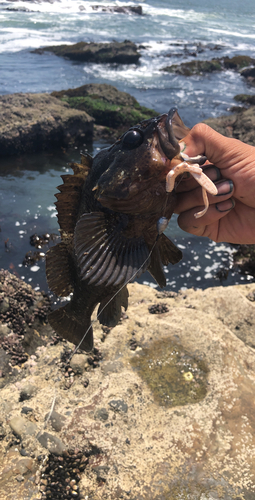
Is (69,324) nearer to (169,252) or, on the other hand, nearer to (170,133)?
(169,252)

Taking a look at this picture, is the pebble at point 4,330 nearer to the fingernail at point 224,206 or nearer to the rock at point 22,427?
the rock at point 22,427

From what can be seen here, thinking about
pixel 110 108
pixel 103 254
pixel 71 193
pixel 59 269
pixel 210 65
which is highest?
pixel 210 65

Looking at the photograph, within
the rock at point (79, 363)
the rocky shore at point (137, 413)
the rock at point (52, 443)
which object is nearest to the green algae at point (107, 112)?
the rocky shore at point (137, 413)

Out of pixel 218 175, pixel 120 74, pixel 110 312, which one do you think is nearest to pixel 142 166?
pixel 218 175

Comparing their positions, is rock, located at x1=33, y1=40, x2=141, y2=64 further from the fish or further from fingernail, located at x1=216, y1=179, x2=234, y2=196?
fingernail, located at x1=216, y1=179, x2=234, y2=196

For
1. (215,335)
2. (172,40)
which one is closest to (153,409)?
(215,335)

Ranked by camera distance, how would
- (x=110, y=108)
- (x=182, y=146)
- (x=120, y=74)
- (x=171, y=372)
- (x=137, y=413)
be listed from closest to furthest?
(x=182, y=146) < (x=137, y=413) < (x=171, y=372) < (x=110, y=108) < (x=120, y=74)
